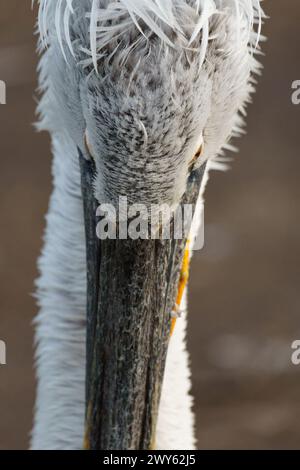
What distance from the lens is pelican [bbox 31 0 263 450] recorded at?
8.37 feet

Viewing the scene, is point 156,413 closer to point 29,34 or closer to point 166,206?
point 166,206

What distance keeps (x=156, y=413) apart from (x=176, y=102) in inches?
44.9

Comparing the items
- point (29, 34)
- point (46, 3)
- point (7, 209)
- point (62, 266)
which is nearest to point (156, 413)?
point (62, 266)

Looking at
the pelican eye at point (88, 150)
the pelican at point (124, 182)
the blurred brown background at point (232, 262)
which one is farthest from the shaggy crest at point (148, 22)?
the blurred brown background at point (232, 262)

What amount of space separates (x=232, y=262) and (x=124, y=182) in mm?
4941

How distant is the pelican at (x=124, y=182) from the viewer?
2551 mm

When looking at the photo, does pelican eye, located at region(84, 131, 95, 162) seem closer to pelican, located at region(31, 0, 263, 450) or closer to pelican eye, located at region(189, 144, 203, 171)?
pelican, located at region(31, 0, 263, 450)

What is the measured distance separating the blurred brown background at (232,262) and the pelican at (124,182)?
304cm

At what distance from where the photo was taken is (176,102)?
8.36 feet

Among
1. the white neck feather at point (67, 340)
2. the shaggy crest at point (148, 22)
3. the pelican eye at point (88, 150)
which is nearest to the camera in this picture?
the shaggy crest at point (148, 22)

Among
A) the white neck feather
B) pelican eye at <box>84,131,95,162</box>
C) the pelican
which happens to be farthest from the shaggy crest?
the white neck feather

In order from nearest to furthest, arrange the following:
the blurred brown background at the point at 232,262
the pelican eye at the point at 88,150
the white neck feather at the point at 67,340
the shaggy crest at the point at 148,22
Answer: the shaggy crest at the point at 148,22, the pelican eye at the point at 88,150, the white neck feather at the point at 67,340, the blurred brown background at the point at 232,262

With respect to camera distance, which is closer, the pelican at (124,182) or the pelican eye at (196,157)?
the pelican at (124,182)

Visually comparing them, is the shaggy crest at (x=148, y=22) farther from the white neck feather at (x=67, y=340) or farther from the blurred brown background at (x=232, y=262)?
the blurred brown background at (x=232, y=262)
